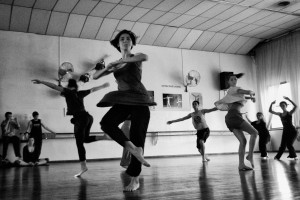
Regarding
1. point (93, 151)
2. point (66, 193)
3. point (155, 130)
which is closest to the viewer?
point (66, 193)

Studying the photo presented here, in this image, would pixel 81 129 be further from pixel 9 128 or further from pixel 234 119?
pixel 9 128

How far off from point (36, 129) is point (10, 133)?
2.24 ft

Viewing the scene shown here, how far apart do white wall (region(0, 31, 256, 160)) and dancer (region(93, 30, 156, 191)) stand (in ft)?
24.5

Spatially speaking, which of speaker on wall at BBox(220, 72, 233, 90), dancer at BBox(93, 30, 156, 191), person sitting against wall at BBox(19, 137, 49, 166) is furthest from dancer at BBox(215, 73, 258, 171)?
speaker on wall at BBox(220, 72, 233, 90)

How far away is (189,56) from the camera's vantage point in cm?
1250

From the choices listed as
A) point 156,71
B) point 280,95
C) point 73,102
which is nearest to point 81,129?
point 73,102

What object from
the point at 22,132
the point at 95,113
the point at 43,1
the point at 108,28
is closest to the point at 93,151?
the point at 95,113

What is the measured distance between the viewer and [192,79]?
39.4ft

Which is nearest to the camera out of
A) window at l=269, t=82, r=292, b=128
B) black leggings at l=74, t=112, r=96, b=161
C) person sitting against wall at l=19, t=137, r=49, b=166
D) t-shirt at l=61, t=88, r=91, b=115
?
black leggings at l=74, t=112, r=96, b=161

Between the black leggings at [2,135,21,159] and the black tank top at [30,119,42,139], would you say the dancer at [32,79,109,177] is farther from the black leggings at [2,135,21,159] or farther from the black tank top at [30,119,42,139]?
the black leggings at [2,135,21,159]

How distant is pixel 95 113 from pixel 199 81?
12.6 ft

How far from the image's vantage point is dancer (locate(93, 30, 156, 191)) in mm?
2818

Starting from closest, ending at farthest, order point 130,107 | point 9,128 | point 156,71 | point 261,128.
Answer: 1. point 130,107
2. point 9,128
3. point 261,128
4. point 156,71

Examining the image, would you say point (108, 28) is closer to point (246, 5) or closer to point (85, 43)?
point (85, 43)
